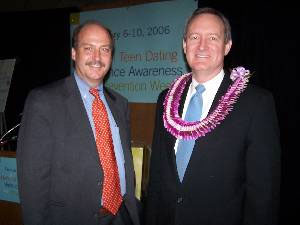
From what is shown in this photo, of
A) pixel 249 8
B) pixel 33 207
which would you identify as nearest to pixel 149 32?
pixel 249 8

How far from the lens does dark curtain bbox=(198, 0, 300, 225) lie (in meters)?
2.79

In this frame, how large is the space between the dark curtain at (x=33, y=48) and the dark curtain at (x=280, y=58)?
2303 mm

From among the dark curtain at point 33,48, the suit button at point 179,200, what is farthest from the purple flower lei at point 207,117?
the dark curtain at point 33,48

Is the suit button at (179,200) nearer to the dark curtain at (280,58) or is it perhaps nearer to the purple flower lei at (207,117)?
the purple flower lei at (207,117)

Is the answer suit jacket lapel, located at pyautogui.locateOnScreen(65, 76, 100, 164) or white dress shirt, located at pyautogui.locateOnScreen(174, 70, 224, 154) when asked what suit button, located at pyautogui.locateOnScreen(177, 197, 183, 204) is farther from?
suit jacket lapel, located at pyautogui.locateOnScreen(65, 76, 100, 164)

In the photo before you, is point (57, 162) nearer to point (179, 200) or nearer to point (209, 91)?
point (179, 200)

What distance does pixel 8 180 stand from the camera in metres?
2.83

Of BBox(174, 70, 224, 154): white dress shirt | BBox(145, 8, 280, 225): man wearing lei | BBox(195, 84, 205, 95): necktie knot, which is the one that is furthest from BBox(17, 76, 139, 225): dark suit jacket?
BBox(195, 84, 205, 95): necktie knot

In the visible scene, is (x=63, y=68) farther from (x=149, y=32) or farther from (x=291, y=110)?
(x=291, y=110)

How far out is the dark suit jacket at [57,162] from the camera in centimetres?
183

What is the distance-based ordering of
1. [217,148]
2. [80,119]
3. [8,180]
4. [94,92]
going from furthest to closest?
[8,180] < [94,92] < [80,119] < [217,148]

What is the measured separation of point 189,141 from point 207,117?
0.18 m

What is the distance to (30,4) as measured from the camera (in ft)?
14.7

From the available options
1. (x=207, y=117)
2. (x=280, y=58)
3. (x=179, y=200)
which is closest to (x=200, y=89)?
(x=207, y=117)
